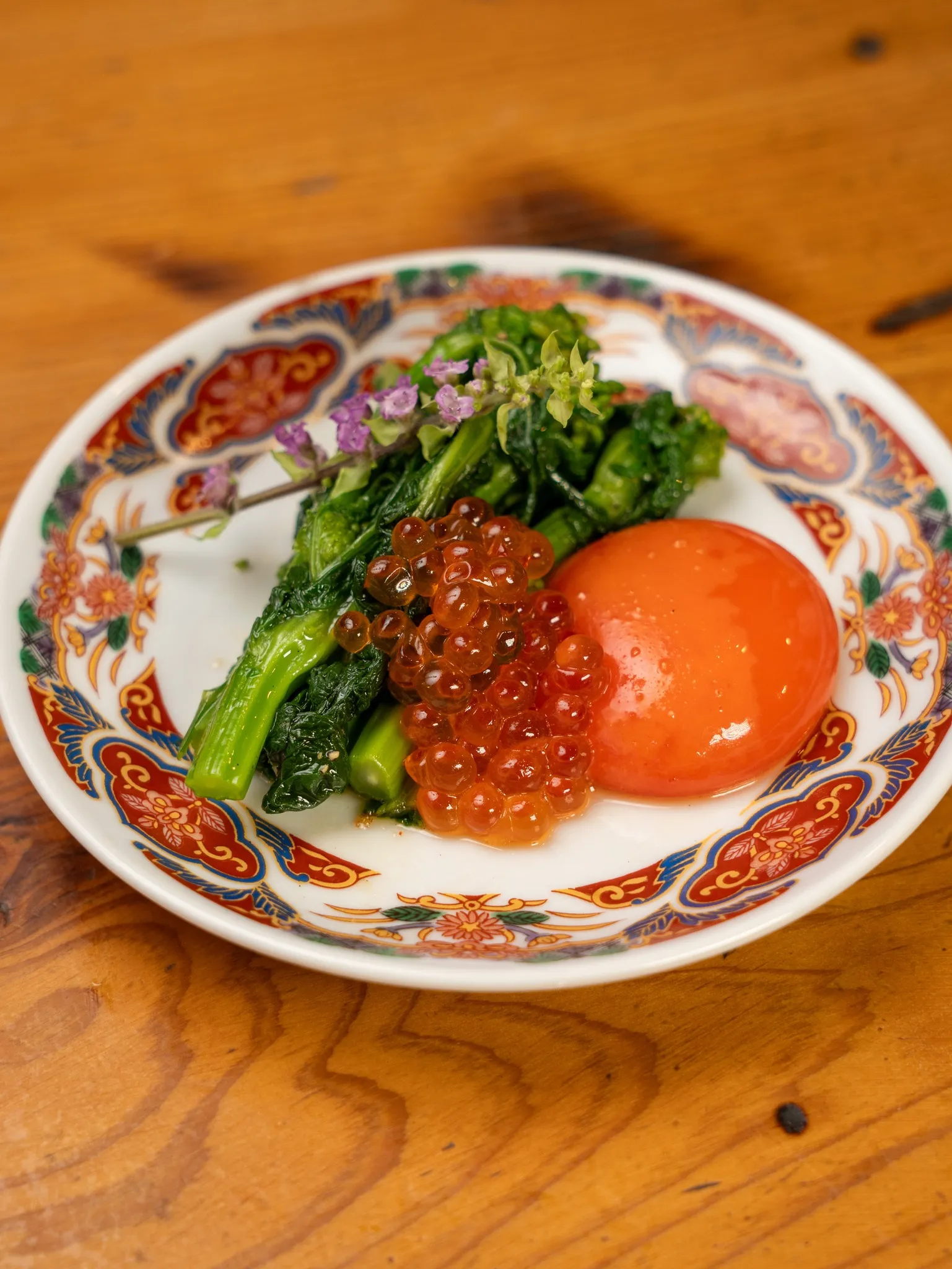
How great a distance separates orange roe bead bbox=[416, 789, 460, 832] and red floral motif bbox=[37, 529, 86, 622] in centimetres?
95

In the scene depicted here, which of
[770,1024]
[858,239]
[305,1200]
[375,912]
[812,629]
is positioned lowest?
[305,1200]

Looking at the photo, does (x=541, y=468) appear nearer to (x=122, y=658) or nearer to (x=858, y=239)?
(x=122, y=658)

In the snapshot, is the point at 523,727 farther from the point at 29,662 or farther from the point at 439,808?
the point at 29,662

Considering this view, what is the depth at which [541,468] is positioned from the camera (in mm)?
2648

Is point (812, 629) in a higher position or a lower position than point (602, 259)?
lower

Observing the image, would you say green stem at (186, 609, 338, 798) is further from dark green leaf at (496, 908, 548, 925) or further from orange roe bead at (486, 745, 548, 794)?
dark green leaf at (496, 908, 548, 925)

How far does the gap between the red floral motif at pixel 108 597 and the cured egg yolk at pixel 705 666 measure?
42.2 inches

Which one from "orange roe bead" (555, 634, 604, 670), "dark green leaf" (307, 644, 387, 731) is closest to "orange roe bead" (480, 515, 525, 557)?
"orange roe bead" (555, 634, 604, 670)

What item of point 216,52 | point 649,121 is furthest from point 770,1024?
point 216,52

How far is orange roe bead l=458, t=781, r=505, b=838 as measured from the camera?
2170 millimetres

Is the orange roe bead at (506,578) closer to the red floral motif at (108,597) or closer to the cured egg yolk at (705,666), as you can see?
the cured egg yolk at (705,666)

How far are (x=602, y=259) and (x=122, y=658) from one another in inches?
66.9

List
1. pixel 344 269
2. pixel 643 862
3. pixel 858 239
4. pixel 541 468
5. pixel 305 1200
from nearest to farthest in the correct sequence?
pixel 305 1200, pixel 643 862, pixel 541 468, pixel 344 269, pixel 858 239

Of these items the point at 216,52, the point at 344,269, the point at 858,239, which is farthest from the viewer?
the point at 216,52
